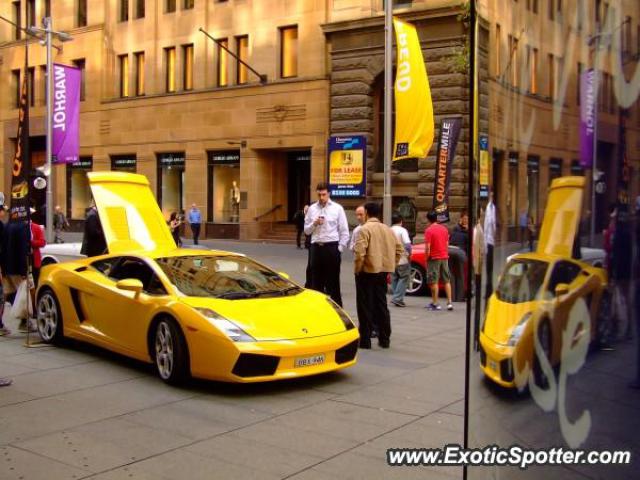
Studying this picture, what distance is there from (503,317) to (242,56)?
101 feet

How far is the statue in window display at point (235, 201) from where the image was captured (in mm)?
31250

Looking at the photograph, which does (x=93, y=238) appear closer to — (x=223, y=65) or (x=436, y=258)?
(x=436, y=258)

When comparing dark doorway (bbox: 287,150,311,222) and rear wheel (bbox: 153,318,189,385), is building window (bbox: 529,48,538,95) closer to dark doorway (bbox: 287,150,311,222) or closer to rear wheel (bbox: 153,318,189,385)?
rear wheel (bbox: 153,318,189,385)

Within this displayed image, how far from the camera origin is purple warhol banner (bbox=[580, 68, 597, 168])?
94cm

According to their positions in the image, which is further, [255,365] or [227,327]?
[227,327]

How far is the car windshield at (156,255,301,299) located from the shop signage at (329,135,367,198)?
60.9 feet

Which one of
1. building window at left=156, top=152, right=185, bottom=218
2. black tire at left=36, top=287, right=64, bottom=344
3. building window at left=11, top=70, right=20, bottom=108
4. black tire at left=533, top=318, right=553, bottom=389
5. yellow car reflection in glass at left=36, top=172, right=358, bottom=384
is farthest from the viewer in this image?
building window at left=11, top=70, right=20, bottom=108

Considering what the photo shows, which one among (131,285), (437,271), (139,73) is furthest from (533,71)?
(139,73)

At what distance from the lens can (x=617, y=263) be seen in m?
0.88

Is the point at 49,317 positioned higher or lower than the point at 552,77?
lower

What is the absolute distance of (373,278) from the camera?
8773 millimetres

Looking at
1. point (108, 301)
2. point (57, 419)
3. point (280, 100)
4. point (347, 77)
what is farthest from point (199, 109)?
point (57, 419)

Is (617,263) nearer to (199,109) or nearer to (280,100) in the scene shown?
(280,100)

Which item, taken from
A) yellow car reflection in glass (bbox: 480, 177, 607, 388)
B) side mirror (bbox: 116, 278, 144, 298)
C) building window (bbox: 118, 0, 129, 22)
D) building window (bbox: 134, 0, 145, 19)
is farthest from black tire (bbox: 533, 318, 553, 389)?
building window (bbox: 118, 0, 129, 22)
